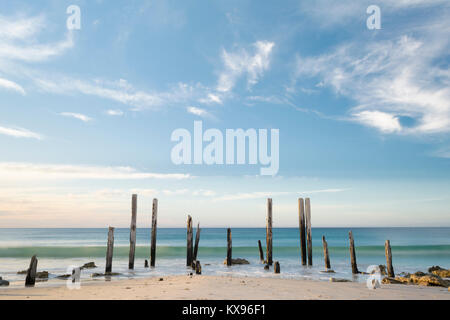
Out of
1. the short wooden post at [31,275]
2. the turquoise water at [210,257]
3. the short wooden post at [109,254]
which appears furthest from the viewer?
the turquoise water at [210,257]

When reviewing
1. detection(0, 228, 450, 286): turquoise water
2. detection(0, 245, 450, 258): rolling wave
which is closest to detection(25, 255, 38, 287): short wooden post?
detection(0, 228, 450, 286): turquoise water

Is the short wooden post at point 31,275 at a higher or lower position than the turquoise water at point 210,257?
higher

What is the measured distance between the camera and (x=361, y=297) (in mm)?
9773

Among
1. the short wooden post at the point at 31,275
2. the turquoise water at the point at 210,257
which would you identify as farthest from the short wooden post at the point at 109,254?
the short wooden post at the point at 31,275

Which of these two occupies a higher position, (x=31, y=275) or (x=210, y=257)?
(x=31, y=275)

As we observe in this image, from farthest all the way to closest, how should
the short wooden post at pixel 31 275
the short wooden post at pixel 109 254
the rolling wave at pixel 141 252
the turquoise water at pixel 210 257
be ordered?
the rolling wave at pixel 141 252 → the turquoise water at pixel 210 257 → the short wooden post at pixel 109 254 → the short wooden post at pixel 31 275

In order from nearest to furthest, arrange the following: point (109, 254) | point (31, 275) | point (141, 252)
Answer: point (31, 275), point (109, 254), point (141, 252)

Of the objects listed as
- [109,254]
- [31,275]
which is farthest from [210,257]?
[31,275]

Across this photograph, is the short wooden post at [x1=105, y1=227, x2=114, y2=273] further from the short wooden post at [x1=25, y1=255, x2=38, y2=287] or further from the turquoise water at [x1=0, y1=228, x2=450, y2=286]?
the short wooden post at [x1=25, y1=255, x2=38, y2=287]

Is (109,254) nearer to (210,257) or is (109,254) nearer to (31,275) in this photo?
(31,275)

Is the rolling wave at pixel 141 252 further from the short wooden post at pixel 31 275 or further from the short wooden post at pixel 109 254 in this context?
the short wooden post at pixel 31 275

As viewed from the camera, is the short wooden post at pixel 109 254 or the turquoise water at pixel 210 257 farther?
the turquoise water at pixel 210 257
